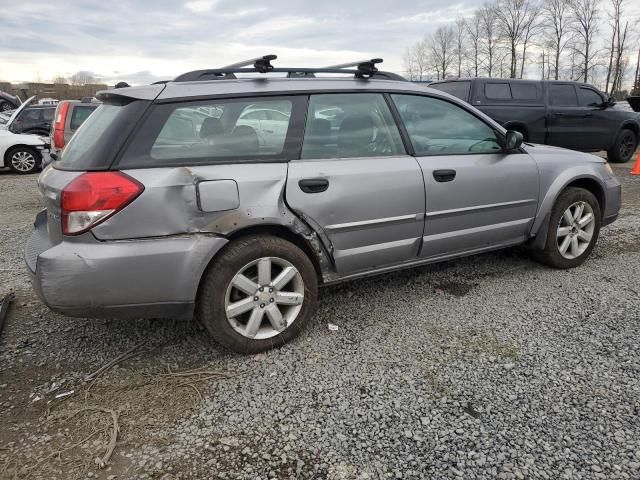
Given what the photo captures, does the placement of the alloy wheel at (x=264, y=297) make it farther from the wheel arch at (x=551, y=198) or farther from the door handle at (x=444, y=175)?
the wheel arch at (x=551, y=198)

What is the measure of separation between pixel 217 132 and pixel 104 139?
1.99 feet

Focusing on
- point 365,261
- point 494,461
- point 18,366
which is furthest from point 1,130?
point 494,461

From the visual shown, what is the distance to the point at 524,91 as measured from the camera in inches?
391

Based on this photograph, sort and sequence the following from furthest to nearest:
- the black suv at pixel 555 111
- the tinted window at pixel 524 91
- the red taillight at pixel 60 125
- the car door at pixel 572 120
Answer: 1. the car door at pixel 572 120
2. the tinted window at pixel 524 91
3. the black suv at pixel 555 111
4. the red taillight at pixel 60 125

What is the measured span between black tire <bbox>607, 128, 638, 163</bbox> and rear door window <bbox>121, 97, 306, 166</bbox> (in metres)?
10.9

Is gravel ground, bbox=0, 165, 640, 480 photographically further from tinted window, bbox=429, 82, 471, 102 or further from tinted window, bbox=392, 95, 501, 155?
tinted window, bbox=429, 82, 471, 102

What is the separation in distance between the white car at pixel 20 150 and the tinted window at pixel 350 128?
33.5ft

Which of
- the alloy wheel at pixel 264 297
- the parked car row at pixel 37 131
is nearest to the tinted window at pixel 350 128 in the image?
the alloy wheel at pixel 264 297

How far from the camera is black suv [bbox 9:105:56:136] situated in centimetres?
1403

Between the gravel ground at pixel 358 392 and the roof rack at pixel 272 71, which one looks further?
the roof rack at pixel 272 71

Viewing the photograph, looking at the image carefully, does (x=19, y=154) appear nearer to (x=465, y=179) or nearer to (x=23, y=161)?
(x=23, y=161)

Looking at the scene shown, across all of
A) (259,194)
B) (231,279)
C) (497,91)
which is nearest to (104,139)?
(259,194)

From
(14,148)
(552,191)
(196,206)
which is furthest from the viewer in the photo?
(14,148)

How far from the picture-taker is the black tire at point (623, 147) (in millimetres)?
11328
